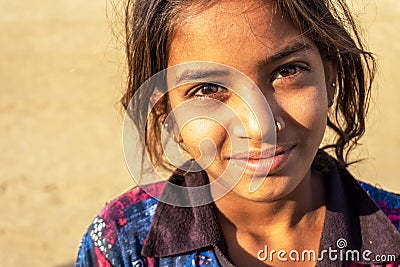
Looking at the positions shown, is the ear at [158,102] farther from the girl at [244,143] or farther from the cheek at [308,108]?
the cheek at [308,108]

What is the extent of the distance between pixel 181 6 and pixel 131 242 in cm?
54

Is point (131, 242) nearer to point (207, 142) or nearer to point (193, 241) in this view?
point (193, 241)

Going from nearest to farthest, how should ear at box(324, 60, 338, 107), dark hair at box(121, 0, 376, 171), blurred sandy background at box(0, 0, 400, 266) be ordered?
dark hair at box(121, 0, 376, 171) < ear at box(324, 60, 338, 107) < blurred sandy background at box(0, 0, 400, 266)

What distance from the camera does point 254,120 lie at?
5.10 ft

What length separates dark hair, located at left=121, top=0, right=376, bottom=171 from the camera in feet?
5.52

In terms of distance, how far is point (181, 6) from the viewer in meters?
1.67

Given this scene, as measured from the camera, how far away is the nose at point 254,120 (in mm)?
1552

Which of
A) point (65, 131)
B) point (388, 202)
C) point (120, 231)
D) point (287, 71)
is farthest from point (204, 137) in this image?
point (65, 131)

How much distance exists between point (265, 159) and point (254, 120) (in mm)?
99

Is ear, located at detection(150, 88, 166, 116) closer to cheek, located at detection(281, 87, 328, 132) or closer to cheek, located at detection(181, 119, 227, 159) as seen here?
cheek, located at detection(181, 119, 227, 159)

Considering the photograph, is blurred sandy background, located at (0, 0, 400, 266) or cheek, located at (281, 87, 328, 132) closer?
cheek, located at (281, 87, 328, 132)

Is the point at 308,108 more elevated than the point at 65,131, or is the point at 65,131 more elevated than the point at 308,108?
the point at 65,131

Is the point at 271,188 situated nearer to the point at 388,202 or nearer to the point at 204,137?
the point at 204,137

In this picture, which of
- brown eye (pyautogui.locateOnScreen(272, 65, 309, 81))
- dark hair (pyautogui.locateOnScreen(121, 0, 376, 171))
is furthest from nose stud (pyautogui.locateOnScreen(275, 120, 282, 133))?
dark hair (pyautogui.locateOnScreen(121, 0, 376, 171))
